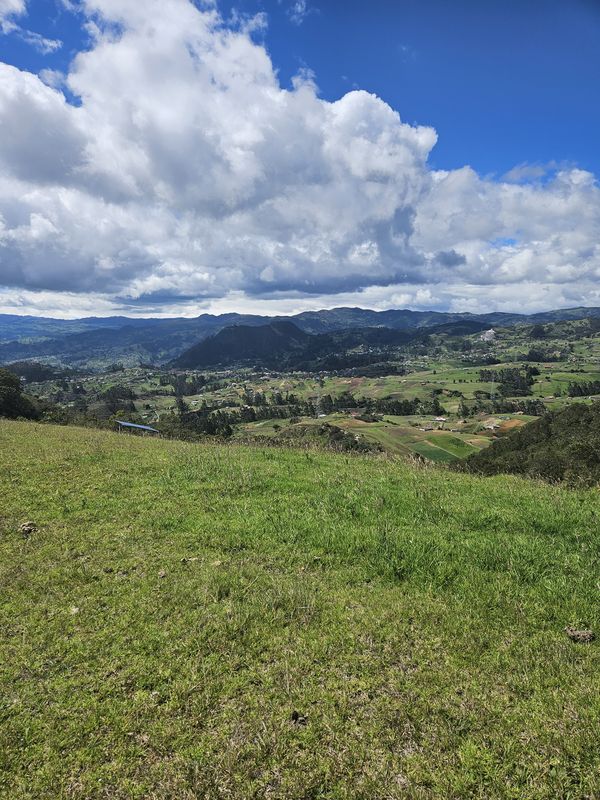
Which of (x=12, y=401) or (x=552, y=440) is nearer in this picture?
(x=12, y=401)

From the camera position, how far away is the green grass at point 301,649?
13.5 feet

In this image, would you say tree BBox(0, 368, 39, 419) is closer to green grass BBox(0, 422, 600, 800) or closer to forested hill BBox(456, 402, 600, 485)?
green grass BBox(0, 422, 600, 800)

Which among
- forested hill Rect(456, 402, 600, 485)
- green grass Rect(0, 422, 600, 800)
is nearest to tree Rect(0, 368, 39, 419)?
green grass Rect(0, 422, 600, 800)

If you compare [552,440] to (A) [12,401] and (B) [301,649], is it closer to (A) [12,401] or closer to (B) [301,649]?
(B) [301,649]

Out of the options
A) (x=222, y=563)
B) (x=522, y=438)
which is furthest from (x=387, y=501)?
(x=522, y=438)

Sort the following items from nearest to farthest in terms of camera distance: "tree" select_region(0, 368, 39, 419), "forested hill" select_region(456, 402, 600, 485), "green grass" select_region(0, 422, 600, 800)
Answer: "green grass" select_region(0, 422, 600, 800), "forested hill" select_region(456, 402, 600, 485), "tree" select_region(0, 368, 39, 419)

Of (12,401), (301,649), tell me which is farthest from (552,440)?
(12,401)

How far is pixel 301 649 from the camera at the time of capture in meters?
5.72

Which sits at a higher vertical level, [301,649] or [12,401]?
[301,649]

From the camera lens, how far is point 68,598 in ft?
23.2

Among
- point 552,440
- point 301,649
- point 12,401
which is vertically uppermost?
point 301,649

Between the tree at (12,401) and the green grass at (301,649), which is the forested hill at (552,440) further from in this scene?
the tree at (12,401)

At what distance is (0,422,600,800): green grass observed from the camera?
412 centimetres

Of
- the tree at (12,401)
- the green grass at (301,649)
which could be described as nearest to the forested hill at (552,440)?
the green grass at (301,649)
